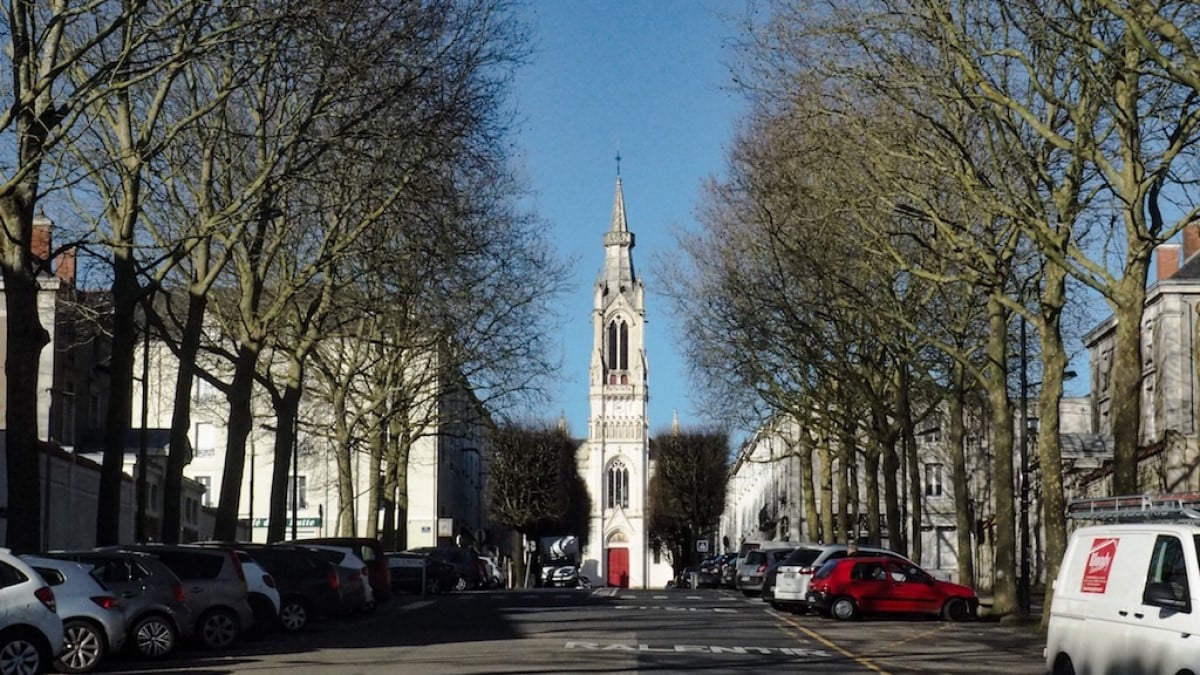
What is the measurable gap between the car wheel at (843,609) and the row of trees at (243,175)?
Answer: 37.3ft

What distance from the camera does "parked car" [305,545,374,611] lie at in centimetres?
3650

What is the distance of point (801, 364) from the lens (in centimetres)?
5550

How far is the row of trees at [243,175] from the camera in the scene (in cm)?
2578

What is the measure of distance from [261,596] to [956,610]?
17.6m

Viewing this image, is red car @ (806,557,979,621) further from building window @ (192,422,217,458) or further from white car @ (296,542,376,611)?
building window @ (192,422,217,458)

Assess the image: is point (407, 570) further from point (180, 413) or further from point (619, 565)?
point (619, 565)

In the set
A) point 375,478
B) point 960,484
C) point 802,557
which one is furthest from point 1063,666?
point 375,478

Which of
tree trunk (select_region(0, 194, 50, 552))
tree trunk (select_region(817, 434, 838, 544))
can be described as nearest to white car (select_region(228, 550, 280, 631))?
tree trunk (select_region(0, 194, 50, 552))

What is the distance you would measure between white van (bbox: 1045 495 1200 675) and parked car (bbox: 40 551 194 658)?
12.2 meters

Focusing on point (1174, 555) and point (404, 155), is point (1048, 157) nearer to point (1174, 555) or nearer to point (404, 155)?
point (404, 155)

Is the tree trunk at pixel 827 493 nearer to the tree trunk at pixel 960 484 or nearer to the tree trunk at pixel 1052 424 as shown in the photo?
the tree trunk at pixel 960 484

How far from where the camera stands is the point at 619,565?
6944 inches

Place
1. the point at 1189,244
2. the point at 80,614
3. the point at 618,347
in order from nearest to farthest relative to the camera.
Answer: the point at 80,614 → the point at 1189,244 → the point at 618,347

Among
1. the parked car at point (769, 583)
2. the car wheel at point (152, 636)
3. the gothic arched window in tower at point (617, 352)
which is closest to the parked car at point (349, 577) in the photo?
the car wheel at point (152, 636)
